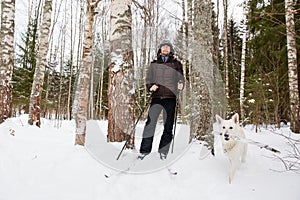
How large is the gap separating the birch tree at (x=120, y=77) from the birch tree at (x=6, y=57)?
3.55m

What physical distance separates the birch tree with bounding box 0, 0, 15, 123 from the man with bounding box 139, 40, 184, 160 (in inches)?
168

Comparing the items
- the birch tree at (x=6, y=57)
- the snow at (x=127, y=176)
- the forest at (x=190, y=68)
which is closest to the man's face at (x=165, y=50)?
the forest at (x=190, y=68)

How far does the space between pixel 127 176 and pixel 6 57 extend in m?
5.10

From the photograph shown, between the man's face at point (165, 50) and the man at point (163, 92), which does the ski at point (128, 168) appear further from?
the man's face at point (165, 50)

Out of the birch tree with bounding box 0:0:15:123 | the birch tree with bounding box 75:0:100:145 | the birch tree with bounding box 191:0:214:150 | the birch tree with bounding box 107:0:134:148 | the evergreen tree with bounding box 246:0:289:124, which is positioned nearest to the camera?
the birch tree with bounding box 107:0:134:148

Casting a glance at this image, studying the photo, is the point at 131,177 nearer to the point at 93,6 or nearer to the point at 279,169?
the point at 279,169

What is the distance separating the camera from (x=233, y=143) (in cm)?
364

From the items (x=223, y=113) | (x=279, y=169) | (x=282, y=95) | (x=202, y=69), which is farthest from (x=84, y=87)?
(x=282, y=95)

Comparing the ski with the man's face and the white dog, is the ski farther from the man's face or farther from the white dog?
the man's face

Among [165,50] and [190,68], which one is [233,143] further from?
[190,68]

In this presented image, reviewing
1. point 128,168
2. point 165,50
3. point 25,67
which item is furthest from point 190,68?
point 25,67

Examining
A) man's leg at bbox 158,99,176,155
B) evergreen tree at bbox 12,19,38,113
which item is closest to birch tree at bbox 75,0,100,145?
man's leg at bbox 158,99,176,155

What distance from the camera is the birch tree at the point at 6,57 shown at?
249 inches

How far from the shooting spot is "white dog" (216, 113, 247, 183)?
11.3ft
